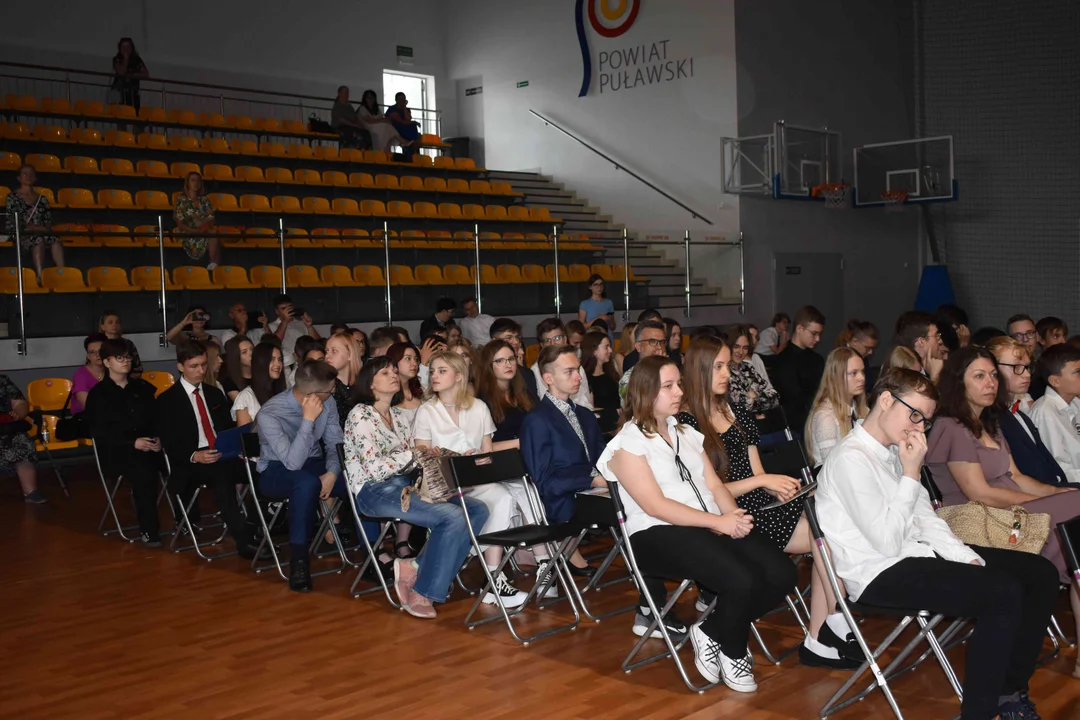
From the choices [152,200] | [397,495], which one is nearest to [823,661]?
[397,495]

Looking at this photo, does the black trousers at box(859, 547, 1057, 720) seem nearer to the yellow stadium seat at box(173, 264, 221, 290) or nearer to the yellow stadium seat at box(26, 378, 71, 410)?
the yellow stadium seat at box(26, 378, 71, 410)

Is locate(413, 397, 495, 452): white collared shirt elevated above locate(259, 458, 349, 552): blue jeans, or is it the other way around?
locate(413, 397, 495, 452): white collared shirt

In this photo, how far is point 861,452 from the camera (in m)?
3.76

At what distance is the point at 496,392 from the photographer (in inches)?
243

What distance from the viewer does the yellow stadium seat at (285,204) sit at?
43.7 ft

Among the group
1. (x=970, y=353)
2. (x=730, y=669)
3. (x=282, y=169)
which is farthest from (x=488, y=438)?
(x=282, y=169)

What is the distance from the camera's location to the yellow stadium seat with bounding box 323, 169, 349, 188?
14359 millimetres

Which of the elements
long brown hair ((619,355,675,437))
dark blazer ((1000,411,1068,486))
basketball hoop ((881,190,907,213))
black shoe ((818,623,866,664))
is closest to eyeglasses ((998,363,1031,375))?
dark blazer ((1000,411,1068,486))

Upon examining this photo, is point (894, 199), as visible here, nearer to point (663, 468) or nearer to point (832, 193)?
point (832, 193)

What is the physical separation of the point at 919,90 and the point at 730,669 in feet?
54.7

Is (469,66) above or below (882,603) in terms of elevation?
above

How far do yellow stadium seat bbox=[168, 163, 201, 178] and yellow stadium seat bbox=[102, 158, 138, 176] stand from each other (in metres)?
0.50

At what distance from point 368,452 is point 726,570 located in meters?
2.26

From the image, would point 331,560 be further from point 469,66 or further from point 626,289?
point 469,66
